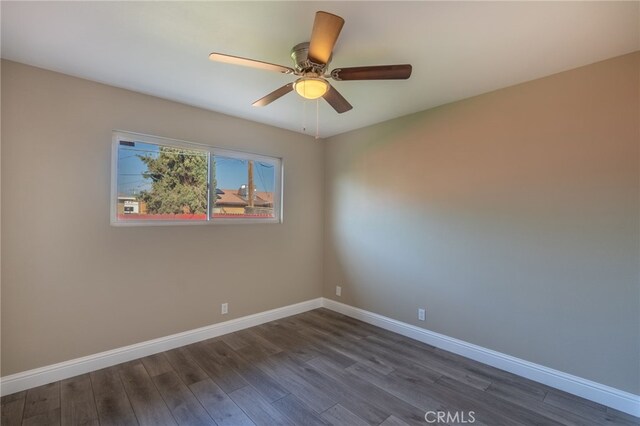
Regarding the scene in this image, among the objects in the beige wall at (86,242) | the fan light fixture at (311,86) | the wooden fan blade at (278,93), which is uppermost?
the wooden fan blade at (278,93)

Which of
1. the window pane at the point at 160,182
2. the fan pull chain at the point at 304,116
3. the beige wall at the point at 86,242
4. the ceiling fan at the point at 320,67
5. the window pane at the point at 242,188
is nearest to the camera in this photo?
the ceiling fan at the point at 320,67

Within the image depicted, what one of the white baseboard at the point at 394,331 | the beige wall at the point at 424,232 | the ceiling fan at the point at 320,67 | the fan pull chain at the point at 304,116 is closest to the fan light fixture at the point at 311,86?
the ceiling fan at the point at 320,67

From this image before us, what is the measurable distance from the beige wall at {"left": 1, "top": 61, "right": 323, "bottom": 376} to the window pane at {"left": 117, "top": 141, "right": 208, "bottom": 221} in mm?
140

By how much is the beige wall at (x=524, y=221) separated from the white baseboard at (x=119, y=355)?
1.56 meters

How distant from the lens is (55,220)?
7.50 feet

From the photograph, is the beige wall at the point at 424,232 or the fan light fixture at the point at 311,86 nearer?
the fan light fixture at the point at 311,86

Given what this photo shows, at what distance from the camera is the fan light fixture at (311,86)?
185cm

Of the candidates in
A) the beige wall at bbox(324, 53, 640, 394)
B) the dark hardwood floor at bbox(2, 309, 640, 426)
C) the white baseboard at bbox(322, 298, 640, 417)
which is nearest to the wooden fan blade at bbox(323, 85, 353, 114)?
the beige wall at bbox(324, 53, 640, 394)

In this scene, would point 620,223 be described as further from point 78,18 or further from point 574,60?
point 78,18

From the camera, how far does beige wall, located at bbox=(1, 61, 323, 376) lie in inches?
84.5

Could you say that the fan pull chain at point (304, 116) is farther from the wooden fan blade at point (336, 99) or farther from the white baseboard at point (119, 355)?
the white baseboard at point (119, 355)

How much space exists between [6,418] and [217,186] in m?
2.34

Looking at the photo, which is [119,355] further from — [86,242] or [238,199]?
[238,199]

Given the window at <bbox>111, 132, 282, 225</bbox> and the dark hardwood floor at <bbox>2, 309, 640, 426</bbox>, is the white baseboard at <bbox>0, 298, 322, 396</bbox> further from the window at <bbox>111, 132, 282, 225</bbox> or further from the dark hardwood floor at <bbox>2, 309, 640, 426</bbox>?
the window at <bbox>111, 132, 282, 225</bbox>
